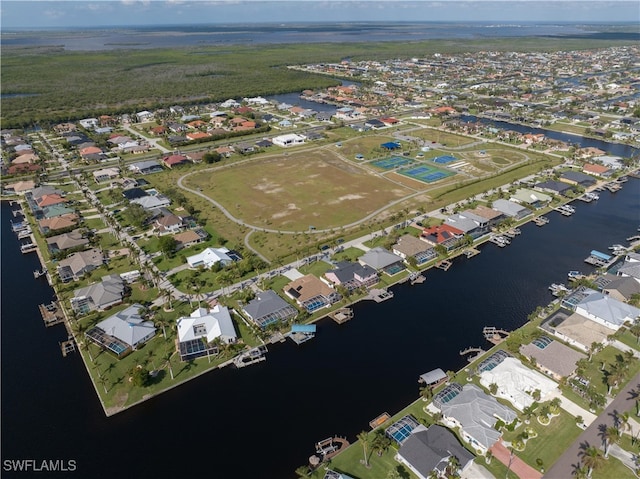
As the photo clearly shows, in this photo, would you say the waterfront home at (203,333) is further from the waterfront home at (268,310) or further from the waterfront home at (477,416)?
the waterfront home at (477,416)

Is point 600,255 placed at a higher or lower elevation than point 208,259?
lower

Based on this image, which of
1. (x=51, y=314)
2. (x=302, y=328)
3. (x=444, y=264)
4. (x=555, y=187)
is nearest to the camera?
(x=302, y=328)

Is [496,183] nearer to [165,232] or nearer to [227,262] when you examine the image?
[227,262]

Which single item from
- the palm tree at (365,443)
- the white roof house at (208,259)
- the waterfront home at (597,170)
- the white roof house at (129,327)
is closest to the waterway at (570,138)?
the waterfront home at (597,170)

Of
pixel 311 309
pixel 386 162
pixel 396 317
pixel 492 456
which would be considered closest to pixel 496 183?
pixel 386 162

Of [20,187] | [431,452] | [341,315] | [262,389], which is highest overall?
[431,452]

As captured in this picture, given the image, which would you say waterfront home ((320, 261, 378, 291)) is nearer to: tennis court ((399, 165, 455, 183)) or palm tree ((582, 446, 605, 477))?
palm tree ((582, 446, 605, 477))

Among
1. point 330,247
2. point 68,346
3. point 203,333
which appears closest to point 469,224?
point 330,247

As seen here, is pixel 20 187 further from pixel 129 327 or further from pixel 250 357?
pixel 250 357
